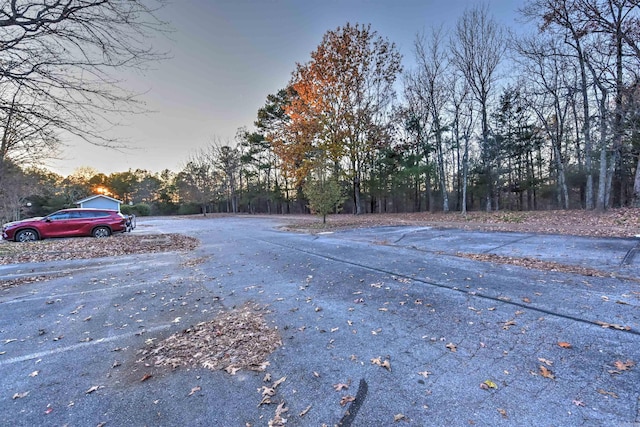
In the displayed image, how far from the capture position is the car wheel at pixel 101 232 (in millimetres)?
12641

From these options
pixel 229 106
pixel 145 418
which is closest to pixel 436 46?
pixel 229 106

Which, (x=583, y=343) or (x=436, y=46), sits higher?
(x=436, y=46)

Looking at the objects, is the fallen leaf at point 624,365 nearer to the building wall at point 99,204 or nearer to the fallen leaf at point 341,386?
the fallen leaf at point 341,386

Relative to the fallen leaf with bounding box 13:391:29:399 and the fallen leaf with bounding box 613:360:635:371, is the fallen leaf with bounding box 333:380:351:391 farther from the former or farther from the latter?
the fallen leaf with bounding box 13:391:29:399

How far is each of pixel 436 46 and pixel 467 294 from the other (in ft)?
60.1

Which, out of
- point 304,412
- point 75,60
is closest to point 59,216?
point 75,60

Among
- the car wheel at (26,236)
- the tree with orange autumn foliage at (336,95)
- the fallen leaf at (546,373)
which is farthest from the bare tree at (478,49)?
the car wheel at (26,236)

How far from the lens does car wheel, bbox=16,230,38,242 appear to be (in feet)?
37.6

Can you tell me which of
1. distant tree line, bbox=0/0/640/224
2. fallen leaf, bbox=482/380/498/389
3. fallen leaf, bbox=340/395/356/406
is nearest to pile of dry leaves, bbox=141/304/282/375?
fallen leaf, bbox=340/395/356/406

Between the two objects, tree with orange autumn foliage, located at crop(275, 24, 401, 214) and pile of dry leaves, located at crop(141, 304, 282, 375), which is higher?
tree with orange autumn foliage, located at crop(275, 24, 401, 214)

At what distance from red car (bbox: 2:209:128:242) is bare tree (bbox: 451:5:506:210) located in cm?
1985

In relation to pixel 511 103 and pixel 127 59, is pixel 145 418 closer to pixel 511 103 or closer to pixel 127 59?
pixel 127 59

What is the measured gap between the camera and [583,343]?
8.38 ft

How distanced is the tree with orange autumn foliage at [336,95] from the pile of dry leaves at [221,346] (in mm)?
14766
